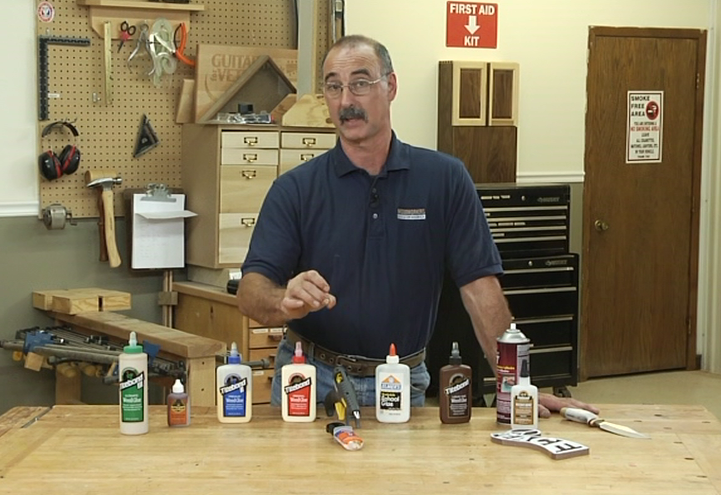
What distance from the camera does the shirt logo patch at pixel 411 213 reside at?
2.85 m

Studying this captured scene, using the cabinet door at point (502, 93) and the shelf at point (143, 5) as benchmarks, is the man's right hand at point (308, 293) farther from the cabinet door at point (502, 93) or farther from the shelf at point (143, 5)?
the cabinet door at point (502, 93)

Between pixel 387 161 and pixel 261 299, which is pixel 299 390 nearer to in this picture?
pixel 261 299

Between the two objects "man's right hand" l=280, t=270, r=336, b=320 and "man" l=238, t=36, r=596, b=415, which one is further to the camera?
"man" l=238, t=36, r=596, b=415

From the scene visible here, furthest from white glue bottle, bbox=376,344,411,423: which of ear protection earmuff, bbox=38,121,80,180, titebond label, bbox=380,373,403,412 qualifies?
ear protection earmuff, bbox=38,121,80,180

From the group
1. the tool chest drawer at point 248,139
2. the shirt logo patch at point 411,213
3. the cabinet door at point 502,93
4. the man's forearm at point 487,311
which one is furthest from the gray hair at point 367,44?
the cabinet door at point 502,93

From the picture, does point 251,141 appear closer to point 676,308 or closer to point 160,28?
point 160,28

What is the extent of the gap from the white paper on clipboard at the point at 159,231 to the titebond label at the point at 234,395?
91.9 inches

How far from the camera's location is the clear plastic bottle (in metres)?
2.54

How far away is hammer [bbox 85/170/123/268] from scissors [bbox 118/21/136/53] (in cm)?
58

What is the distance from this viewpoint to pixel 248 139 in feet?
15.3

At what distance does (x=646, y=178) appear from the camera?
660cm

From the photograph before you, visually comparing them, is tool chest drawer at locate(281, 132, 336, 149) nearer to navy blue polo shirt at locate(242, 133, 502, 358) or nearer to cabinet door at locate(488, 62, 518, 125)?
cabinet door at locate(488, 62, 518, 125)

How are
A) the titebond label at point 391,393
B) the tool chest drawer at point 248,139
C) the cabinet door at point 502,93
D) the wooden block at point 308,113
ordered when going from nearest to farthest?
1. the titebond label at point 391,393
2. the tool chest drawer at point 248,139
3. the wooden block at point 308,113
4. the cabinet door at point 502,93

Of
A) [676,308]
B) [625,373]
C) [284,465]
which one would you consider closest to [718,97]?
[676,308]
